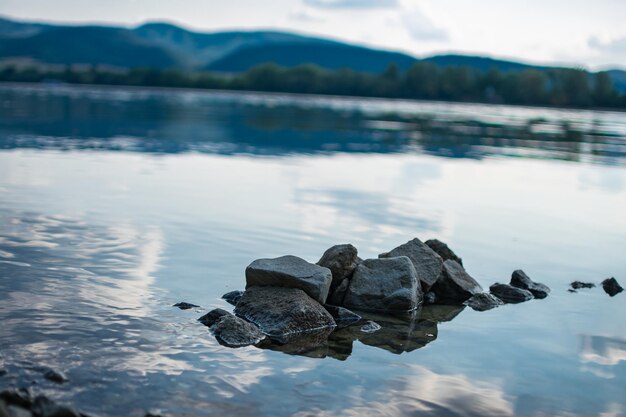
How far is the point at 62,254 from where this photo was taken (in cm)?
1472

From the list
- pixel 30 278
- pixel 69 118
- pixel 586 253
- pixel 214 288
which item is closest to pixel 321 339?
pixel 214 288

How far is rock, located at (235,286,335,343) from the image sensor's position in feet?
37.4

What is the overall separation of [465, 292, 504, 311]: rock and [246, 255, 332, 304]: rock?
9.72ft

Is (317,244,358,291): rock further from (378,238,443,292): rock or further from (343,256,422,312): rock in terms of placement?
(378,238,443,292): rock

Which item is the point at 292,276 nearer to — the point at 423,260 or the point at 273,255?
the point at 423,260

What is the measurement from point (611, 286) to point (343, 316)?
635 centimetres

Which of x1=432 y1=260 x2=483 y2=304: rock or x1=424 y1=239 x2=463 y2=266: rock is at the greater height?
x1=424 y1=239 x2=463 y2=266: rock

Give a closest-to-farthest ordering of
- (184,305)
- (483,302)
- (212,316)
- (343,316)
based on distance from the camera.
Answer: (212,316) < (184,305) < (343,316) < (483,302)

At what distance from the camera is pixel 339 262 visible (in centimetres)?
1350

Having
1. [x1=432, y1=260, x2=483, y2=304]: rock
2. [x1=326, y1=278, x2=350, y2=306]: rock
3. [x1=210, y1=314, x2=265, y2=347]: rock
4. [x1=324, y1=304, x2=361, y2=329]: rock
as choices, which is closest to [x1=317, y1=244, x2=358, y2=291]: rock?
[x1=326, y1=278, x2=350, y2=306]: rock

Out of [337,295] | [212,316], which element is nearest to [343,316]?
[337,295]

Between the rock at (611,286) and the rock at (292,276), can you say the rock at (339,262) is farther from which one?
the rock at (611,286)

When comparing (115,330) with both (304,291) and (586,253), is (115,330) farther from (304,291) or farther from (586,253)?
(586,253)

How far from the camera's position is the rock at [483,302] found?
13953 mm
